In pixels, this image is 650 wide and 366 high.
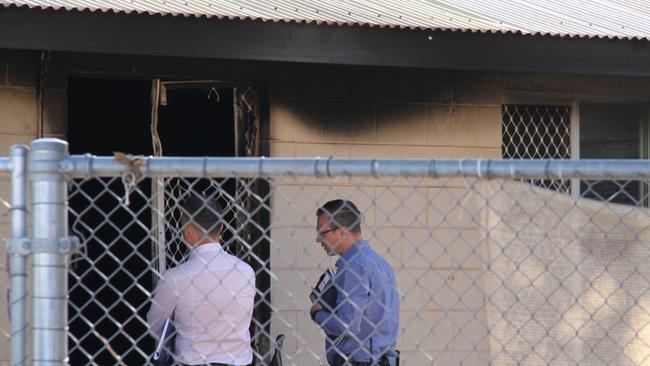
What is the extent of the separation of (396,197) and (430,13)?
3.92ft

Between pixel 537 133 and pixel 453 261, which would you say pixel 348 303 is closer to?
pixel 453 261

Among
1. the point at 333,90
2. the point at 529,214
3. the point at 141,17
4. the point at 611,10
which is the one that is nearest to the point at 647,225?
the point at 529,214

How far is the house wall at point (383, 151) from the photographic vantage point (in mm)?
7031

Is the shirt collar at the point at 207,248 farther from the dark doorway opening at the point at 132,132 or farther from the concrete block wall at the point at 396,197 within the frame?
the dark doorway opening at the point at 132,132

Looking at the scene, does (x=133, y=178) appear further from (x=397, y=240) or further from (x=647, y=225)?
(x=647, y=225)

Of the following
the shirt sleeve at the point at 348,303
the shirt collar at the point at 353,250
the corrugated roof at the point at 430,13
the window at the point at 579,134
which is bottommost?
the shirt sleeve at the point at 348,303

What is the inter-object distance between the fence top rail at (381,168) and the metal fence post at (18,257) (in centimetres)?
17

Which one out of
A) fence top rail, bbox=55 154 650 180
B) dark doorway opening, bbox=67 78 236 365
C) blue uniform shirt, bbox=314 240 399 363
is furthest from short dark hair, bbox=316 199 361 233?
fence top rail, bbox=55 154 650 180

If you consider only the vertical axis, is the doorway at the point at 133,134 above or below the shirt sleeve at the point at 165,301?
above

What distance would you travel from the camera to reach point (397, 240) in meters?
7.06

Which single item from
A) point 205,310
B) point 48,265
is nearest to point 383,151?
point 205,310

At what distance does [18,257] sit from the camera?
117 inches

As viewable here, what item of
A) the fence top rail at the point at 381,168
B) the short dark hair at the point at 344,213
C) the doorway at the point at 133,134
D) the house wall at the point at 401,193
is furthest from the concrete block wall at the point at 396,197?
the fence top rail at the point at 381,168

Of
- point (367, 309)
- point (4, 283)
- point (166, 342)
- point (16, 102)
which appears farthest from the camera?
point (16, 102)
